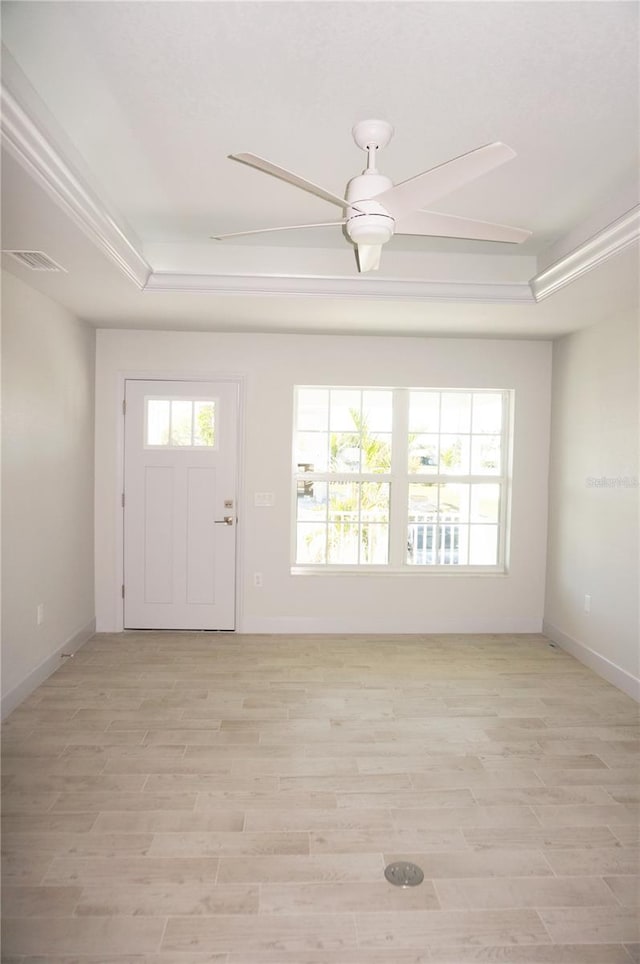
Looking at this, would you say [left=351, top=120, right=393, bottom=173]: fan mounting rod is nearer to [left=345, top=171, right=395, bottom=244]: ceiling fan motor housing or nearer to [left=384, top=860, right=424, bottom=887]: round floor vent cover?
[left=345, top=171, right=395, bottom=244]: ceiling fan motor housing

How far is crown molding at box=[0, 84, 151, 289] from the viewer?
196cm

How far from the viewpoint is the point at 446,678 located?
420cm

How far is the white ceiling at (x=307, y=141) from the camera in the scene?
74.8 inches

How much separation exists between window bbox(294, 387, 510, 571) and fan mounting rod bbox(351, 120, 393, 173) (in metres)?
3.06

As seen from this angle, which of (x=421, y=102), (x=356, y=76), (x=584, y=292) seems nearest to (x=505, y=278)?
(x=584, y=292)

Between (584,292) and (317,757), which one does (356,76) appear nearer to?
(584,292)

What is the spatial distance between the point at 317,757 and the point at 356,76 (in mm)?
2919

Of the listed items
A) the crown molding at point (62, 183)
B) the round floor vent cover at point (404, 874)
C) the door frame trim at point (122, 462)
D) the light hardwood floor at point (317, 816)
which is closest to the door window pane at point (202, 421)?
the door frame trim at point (122, 462)

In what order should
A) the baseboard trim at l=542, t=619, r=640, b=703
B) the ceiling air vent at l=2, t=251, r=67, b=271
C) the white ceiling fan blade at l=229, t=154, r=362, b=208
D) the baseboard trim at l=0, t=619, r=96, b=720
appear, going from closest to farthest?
the white ceiling fan blade at l=229, t=154, r=362, b=208
the ceiling air vent at l=2, t=251, r=67, b=271
the baseboard trim at l=0, t=619, r=96, b=720
the baseboard trim at l=542, t=619, r=640, b=703

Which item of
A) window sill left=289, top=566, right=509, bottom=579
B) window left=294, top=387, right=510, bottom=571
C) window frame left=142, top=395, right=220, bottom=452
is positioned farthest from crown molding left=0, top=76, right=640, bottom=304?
window sill left=289, top=566, right=509, bottom=579

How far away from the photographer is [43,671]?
3986mm

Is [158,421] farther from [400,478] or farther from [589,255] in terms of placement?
[589,255]

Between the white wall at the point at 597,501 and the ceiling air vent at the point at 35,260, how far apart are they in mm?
3460

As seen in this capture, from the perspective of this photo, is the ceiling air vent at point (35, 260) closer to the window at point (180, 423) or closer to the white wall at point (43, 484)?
the white wall at point (43, 484)
